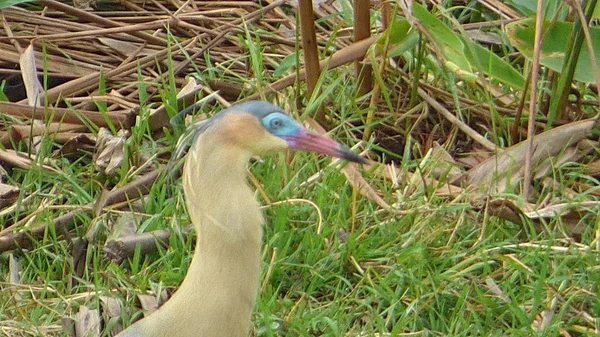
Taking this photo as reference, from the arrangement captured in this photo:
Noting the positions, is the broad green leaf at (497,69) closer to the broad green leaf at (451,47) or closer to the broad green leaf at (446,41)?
the broad green leaf at (451,47)

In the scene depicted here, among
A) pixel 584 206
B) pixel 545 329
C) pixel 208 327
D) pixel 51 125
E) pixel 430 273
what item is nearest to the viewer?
pixel 208 327

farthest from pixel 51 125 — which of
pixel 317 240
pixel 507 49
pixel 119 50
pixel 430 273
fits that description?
pixel 507 49

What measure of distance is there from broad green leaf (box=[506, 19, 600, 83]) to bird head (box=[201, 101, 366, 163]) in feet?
4.74

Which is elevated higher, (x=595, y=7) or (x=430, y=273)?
(x=595, y=7)

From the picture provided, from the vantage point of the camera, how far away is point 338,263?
3584 millimetres

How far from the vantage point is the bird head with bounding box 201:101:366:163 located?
8.42ft

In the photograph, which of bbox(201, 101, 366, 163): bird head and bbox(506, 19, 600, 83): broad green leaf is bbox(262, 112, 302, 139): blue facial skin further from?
bbox(506, 19, 600, 83): broad green leaf

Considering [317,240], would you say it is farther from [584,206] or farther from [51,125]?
[51,125]

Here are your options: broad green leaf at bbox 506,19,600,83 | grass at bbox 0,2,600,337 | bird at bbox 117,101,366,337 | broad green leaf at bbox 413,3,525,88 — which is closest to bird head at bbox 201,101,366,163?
bird at bbox 117,101,366,337

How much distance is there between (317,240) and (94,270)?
0.72m

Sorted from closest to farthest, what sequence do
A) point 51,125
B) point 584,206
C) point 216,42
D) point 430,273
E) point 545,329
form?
point 545,329, point 430,273, point 584,206, point 51,125, point 216,42

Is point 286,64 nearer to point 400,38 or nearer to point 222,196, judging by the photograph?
point 400,38

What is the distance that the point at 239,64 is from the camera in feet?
15.3

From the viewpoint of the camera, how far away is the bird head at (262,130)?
2.57 metres
